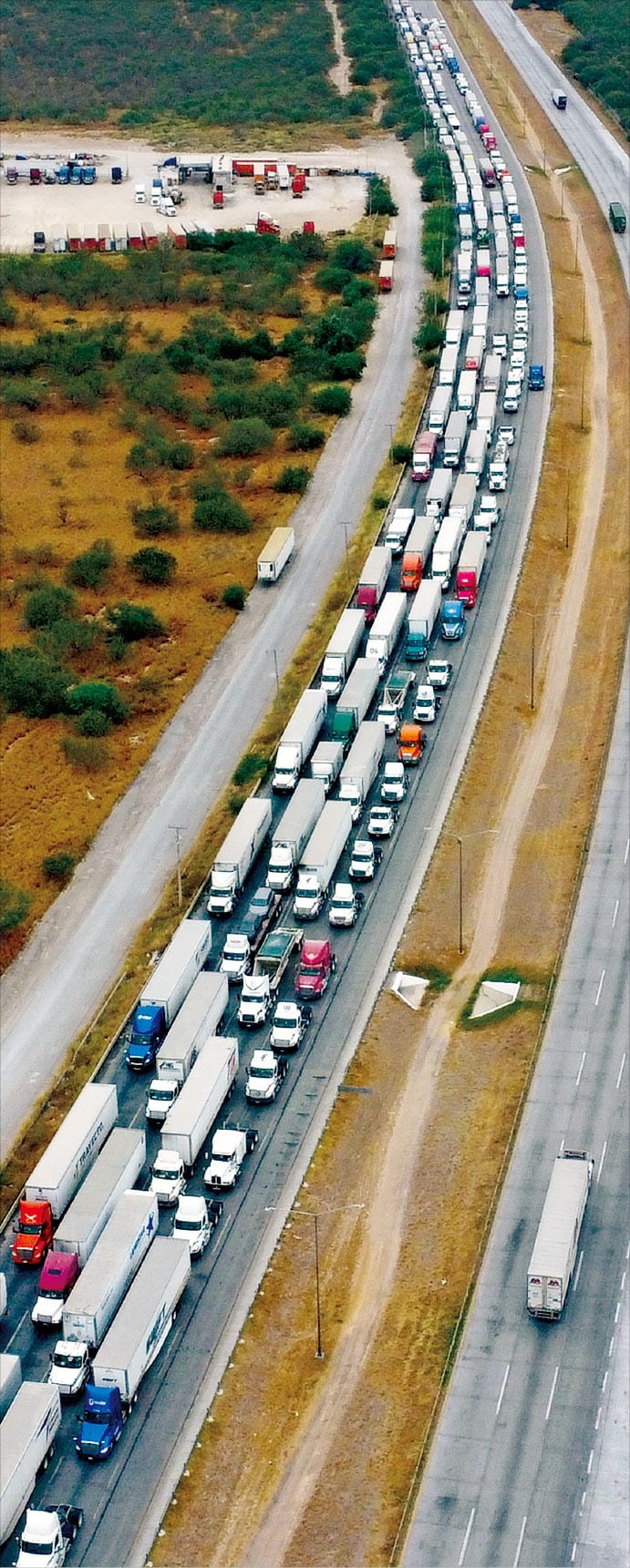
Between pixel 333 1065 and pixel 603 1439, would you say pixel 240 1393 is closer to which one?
pixel 603 1439

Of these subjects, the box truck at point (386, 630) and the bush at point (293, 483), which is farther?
the bush at point (293, 483)

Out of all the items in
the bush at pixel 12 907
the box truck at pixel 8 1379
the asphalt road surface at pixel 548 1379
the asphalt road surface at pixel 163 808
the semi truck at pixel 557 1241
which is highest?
the semi truck at pixel 557 1241

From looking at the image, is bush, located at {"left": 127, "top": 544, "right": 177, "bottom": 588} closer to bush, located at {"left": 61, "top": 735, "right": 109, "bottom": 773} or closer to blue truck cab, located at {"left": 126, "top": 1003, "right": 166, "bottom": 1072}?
bush, located at {"left": 61, "top": 735, "right": 109, "bottom": 773}

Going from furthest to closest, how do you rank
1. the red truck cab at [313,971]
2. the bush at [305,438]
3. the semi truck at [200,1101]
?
1. the bush at [305,438]
2. the red truck cab at [313,971]
3. the semi truck at [200,1101]

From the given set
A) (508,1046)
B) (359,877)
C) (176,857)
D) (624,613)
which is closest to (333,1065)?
(508,1046)

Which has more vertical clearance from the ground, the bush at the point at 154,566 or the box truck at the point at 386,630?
the box truck at the point at 386,630

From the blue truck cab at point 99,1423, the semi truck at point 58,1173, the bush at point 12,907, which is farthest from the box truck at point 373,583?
the blue truck cab at point 99,1423

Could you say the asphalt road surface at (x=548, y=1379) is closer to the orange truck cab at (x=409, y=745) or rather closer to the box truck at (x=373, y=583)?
the orange truck cab at (x=409, y=745)
